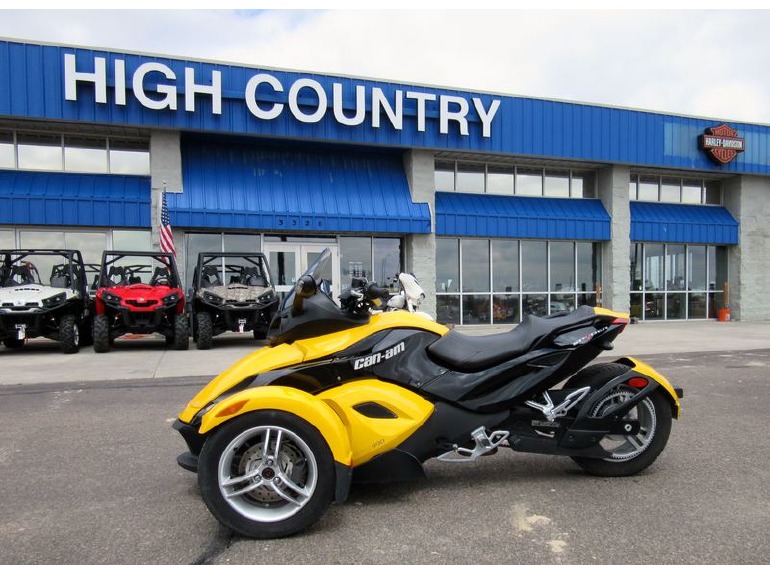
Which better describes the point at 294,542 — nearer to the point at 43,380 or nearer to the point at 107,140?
the point at 43,380

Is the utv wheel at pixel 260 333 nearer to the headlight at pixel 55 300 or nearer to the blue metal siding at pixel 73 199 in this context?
the headlight at pixel 55 300

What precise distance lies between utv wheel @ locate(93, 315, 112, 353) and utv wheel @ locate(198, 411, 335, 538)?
969 cm

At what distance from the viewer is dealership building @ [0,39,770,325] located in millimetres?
14812

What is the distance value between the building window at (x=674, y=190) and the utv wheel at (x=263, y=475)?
66.9 feet

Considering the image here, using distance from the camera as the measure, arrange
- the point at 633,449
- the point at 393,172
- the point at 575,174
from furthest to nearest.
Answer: the point at 575,174 → the point at 393,172 → the point at 633,449

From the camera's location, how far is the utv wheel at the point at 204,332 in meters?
11.6

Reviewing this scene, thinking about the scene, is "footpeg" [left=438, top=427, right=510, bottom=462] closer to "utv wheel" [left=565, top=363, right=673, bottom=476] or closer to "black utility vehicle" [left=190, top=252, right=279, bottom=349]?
"utv wheel" [left=565, top=363, right=673, bottom=476]

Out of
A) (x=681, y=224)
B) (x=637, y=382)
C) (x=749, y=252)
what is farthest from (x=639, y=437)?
(x=749, y=252)

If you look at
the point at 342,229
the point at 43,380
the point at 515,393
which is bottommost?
the point at 43,380

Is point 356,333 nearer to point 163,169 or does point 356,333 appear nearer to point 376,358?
point 376,358

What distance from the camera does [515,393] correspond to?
10.9ft

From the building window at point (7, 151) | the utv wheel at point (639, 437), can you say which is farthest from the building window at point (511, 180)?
the utv wheel at point (639, 437)

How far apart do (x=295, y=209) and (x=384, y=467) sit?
13.5 metres

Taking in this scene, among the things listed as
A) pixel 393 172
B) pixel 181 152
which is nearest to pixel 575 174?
pixel 393 172
